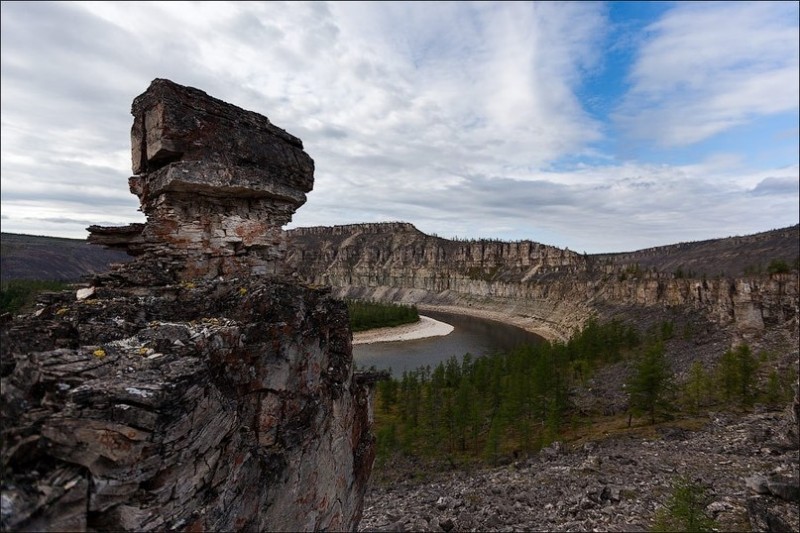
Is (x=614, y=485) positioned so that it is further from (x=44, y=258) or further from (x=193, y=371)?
(x=44, y=258)

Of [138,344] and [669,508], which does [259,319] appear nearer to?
[138,344]

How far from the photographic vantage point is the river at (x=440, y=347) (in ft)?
235

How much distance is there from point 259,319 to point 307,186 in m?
5.18

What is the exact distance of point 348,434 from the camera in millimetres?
12844

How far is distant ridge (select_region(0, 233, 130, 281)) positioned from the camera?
505 feet

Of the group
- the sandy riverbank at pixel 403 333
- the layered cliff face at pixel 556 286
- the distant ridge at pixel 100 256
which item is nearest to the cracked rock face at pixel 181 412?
the layered cliff face at pixel 556 286

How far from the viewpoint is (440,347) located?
8600 cm

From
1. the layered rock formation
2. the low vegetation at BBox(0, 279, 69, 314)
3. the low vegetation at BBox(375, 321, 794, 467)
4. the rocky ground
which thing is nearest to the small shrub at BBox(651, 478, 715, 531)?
the rocky ground

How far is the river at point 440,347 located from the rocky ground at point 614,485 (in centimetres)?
3778

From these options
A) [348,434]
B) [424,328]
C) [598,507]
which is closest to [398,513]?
[598,507]

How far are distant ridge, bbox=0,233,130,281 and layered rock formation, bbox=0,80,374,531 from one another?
514ft

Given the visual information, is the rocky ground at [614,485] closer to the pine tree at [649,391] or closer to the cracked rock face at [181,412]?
the pine tree at [649,391]

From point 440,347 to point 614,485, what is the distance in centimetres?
6547

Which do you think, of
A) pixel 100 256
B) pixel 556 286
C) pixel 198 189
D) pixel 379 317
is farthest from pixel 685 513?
pixel 100 256
